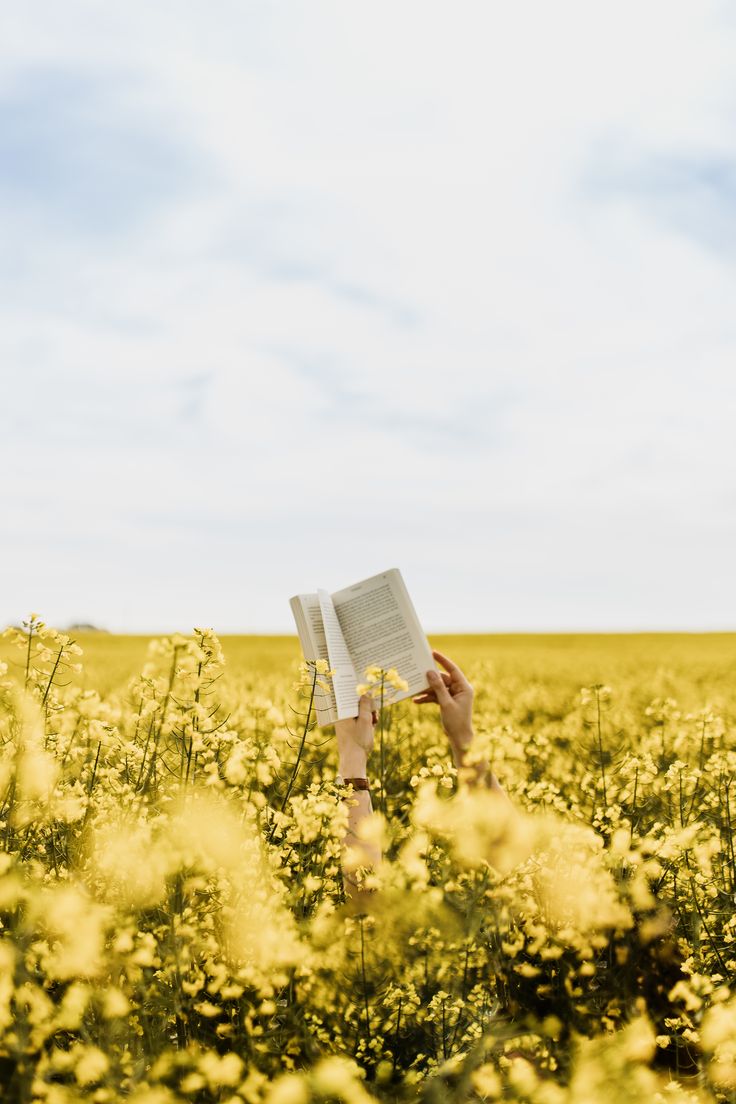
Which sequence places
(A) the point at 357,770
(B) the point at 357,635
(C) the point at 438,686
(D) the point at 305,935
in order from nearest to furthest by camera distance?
(D) the point at 305,935 → (C) the point at 438,686 → (B) the point at 357,635 → (A) the point at 357,770

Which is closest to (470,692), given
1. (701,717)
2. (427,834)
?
(427,834)

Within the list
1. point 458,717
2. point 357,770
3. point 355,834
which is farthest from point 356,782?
point 458,717

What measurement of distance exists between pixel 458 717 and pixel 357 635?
552 mm

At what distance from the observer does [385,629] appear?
336 cm

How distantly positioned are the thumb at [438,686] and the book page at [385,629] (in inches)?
1.0

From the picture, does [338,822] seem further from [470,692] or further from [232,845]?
[470,692]

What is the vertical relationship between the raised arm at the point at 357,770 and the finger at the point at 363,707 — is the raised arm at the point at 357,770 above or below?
below

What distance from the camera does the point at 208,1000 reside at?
11.1ft

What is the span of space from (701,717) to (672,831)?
1014 mm

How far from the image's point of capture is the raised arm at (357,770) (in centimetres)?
343

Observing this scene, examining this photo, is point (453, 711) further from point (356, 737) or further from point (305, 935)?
point (305, 935)

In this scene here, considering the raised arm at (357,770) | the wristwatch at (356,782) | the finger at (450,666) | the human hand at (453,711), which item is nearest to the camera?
the human hand at (453,711)

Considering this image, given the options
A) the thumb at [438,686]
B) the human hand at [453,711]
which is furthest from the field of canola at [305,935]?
the thumb at [438,686]

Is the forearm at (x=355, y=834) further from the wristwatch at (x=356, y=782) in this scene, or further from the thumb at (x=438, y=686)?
the thumb at (x=438, y=686)
